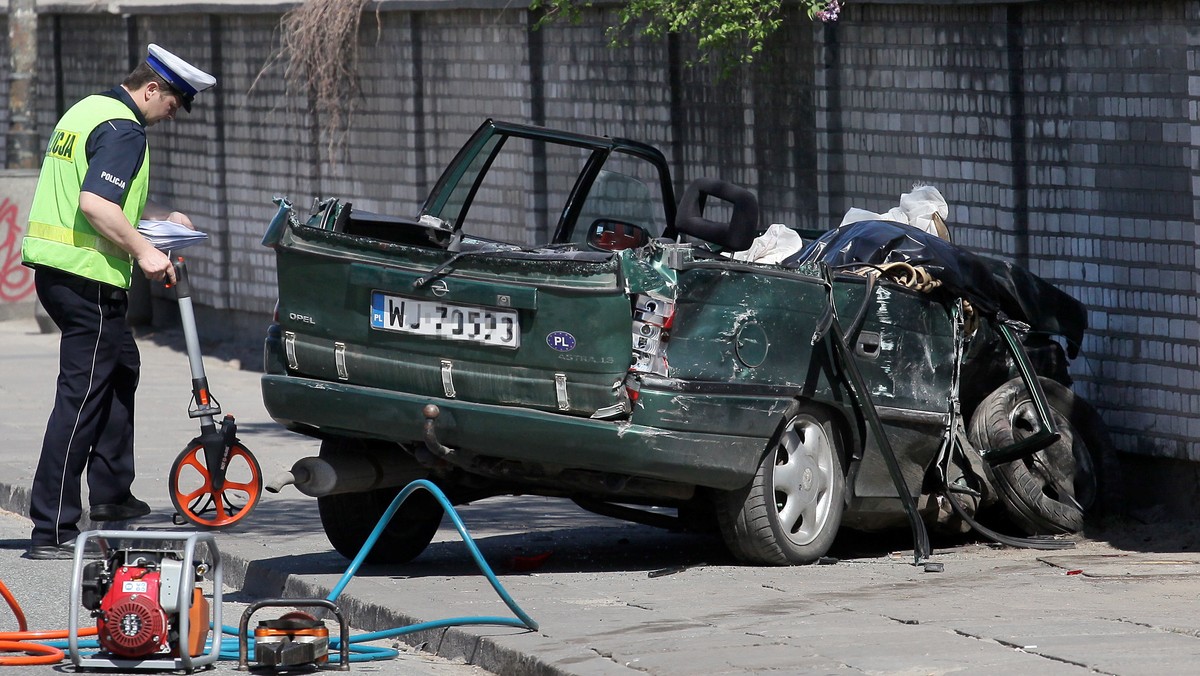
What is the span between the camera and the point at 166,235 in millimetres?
8320

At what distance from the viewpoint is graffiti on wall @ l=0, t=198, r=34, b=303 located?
1727cm

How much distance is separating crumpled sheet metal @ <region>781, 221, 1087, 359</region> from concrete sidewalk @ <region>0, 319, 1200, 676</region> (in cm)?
97

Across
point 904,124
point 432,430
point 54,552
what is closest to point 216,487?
point 54,552

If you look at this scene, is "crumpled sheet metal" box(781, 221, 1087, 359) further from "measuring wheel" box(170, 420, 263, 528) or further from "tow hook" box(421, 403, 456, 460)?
"measuring wheel" box(170, 420, 263, 528)

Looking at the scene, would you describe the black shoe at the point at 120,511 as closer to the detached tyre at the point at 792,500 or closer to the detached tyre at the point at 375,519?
the detached tyre at the point at 375,519

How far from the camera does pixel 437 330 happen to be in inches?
280

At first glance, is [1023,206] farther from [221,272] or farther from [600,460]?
[221,272]

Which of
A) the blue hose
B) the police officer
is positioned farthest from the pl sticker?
the police officer

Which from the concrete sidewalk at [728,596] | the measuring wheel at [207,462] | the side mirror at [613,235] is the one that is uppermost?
the side mirror at [613,235]

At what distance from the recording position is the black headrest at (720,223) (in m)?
7.52

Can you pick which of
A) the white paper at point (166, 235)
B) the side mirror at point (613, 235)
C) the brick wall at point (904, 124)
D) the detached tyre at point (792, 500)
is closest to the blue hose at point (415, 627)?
the detached tyre at point (792, 500)

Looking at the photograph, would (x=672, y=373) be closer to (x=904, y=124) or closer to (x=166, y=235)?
(x=166, y=235)

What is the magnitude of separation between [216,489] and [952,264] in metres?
3.15

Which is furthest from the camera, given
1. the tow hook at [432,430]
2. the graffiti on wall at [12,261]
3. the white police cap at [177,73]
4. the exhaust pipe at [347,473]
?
the graffiti on wall at [12,261]
